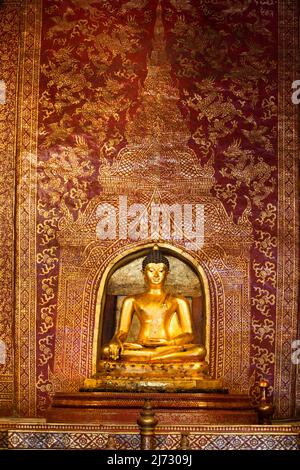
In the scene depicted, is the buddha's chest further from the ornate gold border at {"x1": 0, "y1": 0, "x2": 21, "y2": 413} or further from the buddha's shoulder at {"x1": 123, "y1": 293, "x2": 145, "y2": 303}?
the ornate gold border at {"x1": 0, "y1": 0, "x2": 21, "y2": 413}

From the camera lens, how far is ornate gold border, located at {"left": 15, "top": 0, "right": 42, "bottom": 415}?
380 inches

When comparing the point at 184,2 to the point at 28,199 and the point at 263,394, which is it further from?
the point at 263,394

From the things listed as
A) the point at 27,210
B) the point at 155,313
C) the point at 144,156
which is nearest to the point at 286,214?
the point at 144,156

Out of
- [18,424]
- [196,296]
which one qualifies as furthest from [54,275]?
[18,424]

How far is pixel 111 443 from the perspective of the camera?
7.54m

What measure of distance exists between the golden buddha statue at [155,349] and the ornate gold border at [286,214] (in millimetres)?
878

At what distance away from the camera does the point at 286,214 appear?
991cm

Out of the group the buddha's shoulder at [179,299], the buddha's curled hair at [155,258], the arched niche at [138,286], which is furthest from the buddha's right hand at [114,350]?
the buddha's curled hair at [155,258]

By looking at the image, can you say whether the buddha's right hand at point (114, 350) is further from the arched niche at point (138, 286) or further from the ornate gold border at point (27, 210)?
the ornate gold border at point (27, 210)

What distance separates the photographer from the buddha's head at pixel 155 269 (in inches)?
383

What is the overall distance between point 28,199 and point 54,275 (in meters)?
0.78

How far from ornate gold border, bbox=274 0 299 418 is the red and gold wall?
0.01 metres
